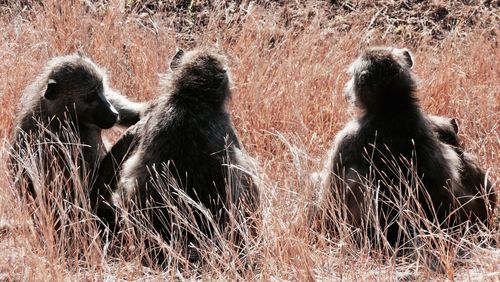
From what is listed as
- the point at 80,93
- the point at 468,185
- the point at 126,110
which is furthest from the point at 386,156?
the point at 80,93

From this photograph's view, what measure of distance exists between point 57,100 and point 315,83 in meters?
2.37

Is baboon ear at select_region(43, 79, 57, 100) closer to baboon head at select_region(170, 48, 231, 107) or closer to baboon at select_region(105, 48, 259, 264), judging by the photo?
baboon at select_region(105, 48, 259, 264)

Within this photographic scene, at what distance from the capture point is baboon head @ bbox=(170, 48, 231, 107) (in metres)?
5.41

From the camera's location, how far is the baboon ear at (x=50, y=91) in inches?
222

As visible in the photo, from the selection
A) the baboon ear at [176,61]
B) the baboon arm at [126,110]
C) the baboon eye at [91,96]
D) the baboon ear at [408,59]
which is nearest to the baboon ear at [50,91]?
the baboon eye at [91,96]

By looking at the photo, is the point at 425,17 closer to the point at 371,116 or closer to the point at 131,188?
the point at 371,116

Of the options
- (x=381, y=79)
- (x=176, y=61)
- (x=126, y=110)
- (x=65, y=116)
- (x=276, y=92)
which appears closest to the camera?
(x=381, y=79)

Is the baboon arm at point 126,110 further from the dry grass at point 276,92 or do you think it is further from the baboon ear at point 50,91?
the dry grass at point 276,92

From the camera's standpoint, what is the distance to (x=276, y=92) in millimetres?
7250

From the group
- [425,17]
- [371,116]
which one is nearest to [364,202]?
[371,116]

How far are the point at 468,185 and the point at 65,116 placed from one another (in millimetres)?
2380

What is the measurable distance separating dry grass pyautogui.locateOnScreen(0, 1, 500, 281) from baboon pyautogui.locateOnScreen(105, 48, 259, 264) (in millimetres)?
249

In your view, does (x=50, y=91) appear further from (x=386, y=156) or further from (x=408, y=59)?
(x=408, y=59)

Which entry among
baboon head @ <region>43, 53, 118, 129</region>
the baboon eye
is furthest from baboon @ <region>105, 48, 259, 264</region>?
the baboon eye
